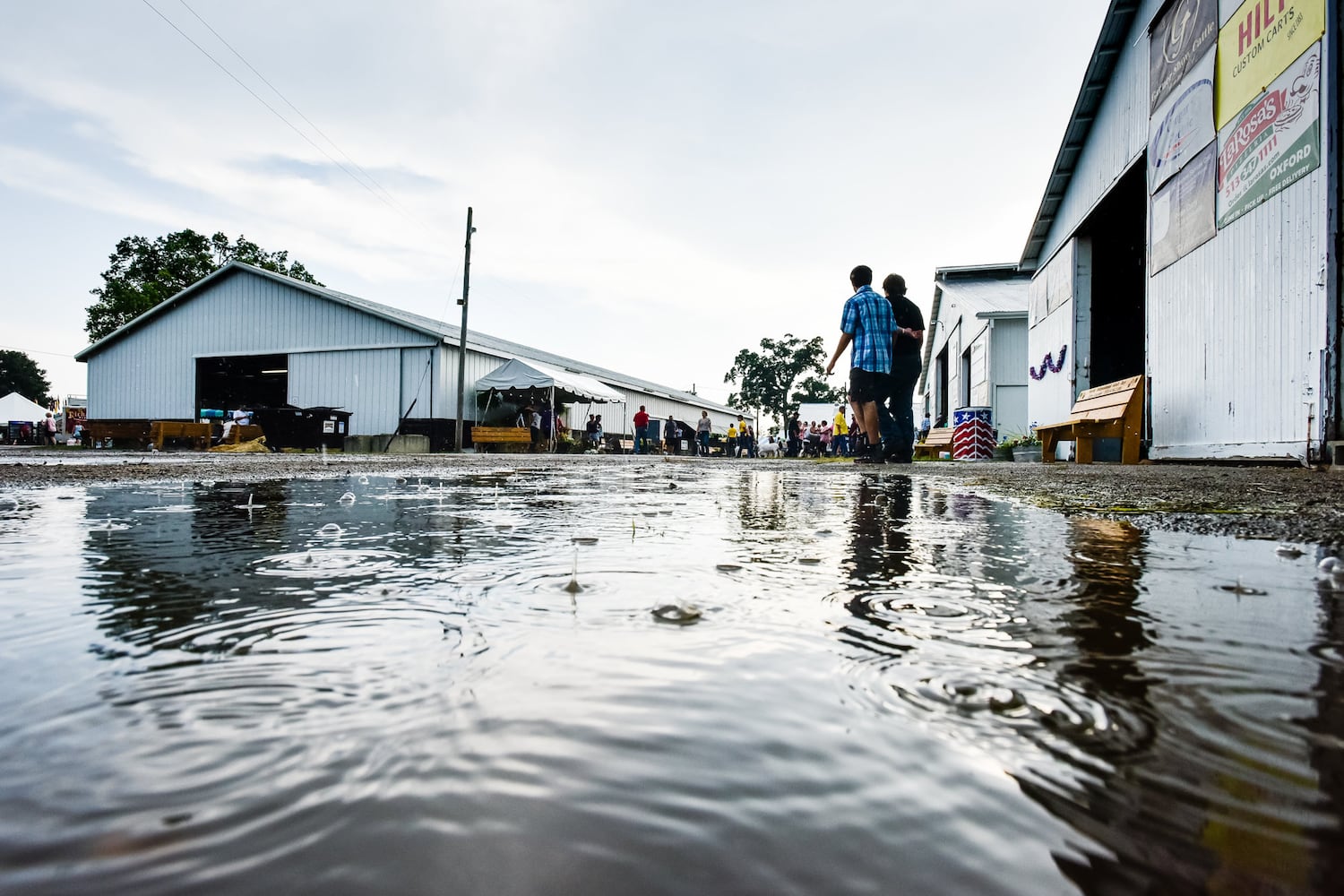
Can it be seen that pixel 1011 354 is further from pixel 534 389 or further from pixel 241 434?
pixel 241 434

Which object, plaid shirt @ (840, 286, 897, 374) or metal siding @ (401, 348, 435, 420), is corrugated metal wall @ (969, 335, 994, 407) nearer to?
plaid shirt @ (840, 286, 897, 374)

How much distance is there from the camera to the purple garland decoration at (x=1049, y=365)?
38.1ft

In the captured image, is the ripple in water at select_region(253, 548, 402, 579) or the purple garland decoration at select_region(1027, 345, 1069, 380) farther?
the purple garland decoration at select_region(1027, 345, 1069, 380)

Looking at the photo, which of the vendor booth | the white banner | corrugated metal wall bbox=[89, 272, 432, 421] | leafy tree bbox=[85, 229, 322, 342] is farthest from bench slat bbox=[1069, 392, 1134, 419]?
leafy tree bbox=[85, 229, 322, 342]

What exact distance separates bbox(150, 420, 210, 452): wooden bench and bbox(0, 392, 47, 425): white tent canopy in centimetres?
2410

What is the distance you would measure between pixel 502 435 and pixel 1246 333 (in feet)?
59.4

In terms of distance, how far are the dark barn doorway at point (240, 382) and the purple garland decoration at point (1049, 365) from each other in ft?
72.4

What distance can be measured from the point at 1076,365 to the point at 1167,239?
305cm

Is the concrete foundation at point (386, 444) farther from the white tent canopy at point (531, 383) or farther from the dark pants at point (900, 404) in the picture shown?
the dark pants at point (900, 404)

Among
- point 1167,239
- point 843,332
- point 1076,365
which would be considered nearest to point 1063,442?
point 1076,365

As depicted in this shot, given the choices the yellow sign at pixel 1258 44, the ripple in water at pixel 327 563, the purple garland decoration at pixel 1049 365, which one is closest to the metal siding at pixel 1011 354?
the purple garland decoration at pixel 1049 365

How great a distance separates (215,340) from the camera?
85.0 ft

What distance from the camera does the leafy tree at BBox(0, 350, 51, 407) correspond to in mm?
70994

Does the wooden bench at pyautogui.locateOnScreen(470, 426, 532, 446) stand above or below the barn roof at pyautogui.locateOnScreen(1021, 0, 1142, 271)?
below
